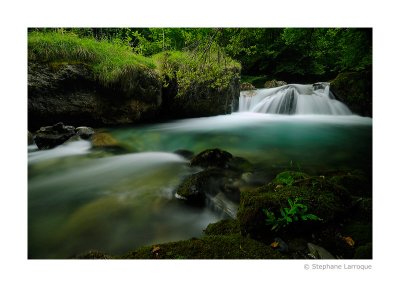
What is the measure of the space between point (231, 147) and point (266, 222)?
167 centimetres

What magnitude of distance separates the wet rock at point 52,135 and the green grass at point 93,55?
94 cm

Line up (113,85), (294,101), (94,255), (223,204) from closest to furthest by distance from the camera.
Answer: (94,255), (223,204), (113,85), (294,101)

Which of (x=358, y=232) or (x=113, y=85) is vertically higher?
(x=113, y=85)

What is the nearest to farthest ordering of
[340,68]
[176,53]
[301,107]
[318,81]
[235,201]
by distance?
[235,201], [340,68], [176,53], [318,81], [301,107]

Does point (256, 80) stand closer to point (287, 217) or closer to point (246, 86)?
point (246, 86)

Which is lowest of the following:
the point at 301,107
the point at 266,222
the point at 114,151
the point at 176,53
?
the point at 266,222

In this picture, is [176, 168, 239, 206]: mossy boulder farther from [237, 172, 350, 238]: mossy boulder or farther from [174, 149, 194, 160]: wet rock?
[237, 172, 350, 238]: mossy boulder

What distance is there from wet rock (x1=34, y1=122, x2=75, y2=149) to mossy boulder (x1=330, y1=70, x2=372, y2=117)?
3695mm

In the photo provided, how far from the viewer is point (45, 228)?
2.49 meters

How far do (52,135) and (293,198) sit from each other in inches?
125

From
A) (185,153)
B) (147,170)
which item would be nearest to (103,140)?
(147,170)

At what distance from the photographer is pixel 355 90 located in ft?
11.3
